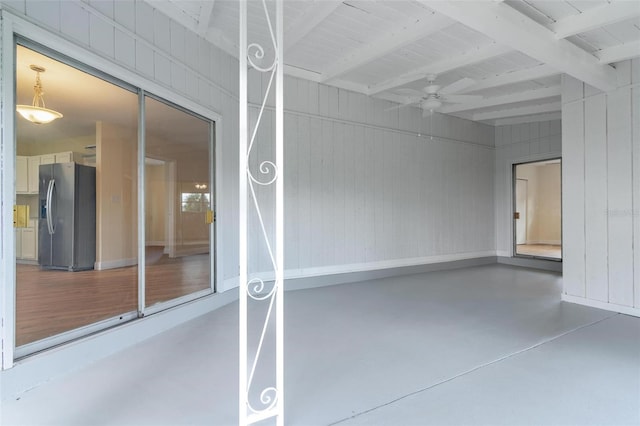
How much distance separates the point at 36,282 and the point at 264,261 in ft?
8.75

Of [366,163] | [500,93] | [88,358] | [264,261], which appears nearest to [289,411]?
[88,358]

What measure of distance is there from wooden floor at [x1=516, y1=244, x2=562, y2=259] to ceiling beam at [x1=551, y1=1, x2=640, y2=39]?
5.08m

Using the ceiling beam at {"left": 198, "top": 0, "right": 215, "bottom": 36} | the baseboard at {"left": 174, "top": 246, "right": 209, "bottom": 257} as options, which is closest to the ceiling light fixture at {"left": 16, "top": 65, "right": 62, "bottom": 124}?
the ceiling beam at {"left": 198, "top": 0, "right": 215, "bottom": 36}

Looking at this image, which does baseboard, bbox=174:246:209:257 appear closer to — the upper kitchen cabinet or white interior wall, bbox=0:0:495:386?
white interior wall, bbox=0:0:495:386

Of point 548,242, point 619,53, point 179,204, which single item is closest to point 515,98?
point 619,53

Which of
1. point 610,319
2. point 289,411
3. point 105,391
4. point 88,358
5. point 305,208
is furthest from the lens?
point 305,208

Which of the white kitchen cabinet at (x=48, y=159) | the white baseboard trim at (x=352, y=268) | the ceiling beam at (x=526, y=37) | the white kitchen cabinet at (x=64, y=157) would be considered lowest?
the white baseboard trim at (x=352, y=268)

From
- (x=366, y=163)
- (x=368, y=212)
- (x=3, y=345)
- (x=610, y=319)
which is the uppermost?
(x=366, y=163)

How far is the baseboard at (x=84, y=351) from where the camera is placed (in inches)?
86.8

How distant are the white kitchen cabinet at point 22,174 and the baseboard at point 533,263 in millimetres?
8239

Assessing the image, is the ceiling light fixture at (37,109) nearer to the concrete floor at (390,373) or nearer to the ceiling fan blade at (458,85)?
the concrete floor at (390,373)

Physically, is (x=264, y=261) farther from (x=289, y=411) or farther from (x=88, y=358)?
(x=289, y=411)

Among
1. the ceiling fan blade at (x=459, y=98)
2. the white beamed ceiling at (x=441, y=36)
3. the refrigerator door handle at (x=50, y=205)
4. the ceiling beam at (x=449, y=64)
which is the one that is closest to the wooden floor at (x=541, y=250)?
the white beamed ceiling at (x=441, y=36)

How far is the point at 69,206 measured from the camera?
11.5ft
